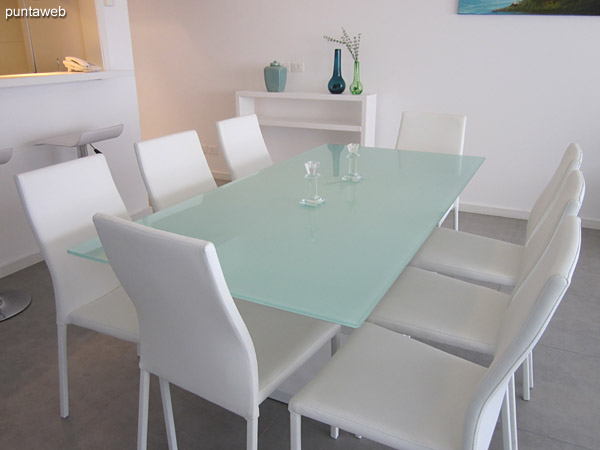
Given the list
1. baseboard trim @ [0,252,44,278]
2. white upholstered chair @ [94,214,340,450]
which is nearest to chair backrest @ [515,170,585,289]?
white upholstered chair @ [94,214,340,450]

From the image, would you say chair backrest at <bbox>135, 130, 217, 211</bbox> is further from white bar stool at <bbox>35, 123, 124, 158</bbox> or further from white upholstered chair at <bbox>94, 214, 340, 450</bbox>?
white upholstered chair at <bbox>94, 214, 340, 450</bbox>

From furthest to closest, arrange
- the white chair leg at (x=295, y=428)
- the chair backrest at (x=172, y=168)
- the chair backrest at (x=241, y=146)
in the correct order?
the chair backrest at (x=241, y=146) < the chair backrest at (x=172, y=168) < the white chair leg at (x=295, y=428)

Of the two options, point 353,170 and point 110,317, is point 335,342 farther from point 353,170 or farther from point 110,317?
point 353,170

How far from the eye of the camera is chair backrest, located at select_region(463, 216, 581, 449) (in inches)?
42.5

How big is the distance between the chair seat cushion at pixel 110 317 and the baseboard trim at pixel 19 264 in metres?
1.58

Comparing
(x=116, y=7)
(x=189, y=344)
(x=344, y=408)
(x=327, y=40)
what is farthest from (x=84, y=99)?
(x=344, y=408)

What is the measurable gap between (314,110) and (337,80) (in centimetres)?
47

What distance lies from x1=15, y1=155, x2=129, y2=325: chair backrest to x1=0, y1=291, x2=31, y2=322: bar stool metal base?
3.43 ft

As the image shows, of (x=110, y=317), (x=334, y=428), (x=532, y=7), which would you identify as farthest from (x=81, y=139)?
(x=532, y=7)

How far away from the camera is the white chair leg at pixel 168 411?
165cm

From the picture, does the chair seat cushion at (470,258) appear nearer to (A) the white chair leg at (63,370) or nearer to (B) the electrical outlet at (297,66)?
(A) the white chair leg at (63,370)

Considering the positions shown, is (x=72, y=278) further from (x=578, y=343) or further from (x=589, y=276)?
(x=589, y=276)

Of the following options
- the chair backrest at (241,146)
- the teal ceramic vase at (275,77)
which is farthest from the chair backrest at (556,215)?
the teal ceramic vase at (275,77)

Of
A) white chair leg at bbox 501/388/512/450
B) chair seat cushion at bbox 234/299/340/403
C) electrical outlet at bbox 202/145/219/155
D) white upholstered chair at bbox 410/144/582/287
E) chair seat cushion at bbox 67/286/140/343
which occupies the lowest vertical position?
white chair leg at bbox 501/388/512/450
